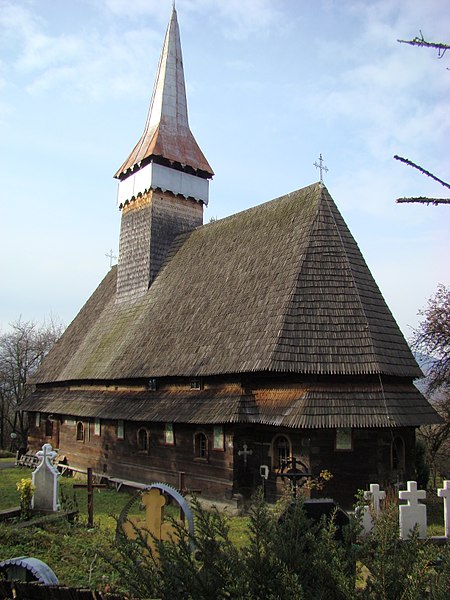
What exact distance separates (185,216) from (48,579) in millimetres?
19555

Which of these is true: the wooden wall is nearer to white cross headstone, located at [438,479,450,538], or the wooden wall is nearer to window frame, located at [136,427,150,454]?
window frame, located at [136,427,150,454]

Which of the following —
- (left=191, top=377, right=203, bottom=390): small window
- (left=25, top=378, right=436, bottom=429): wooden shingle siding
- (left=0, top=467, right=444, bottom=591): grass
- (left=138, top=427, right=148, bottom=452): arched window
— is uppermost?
(left=191, top=377, right=203, bottom=390): small window

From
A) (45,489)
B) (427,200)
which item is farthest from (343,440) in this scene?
(427,200)

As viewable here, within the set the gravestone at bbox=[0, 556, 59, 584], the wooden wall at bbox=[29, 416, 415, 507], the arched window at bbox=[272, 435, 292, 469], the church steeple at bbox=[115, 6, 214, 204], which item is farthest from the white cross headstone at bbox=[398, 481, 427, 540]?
the church steeple at bbox=[115, 6, 214, 204]

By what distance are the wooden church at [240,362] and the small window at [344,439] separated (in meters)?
0.02

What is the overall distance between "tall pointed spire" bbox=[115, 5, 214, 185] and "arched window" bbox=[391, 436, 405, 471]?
49.0 feet

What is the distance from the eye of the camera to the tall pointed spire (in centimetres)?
2377

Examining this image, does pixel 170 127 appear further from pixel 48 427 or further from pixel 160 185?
pixel 48 427

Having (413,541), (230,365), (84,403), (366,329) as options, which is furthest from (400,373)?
(84,403)

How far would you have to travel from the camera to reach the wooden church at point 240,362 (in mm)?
12969

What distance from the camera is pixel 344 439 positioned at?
12.8m

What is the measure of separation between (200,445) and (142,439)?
310cm

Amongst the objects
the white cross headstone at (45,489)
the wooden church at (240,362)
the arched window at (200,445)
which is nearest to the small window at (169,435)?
the wooden church at (240,362)

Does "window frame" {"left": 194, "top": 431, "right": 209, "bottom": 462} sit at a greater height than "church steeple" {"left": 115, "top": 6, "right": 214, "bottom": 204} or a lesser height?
lesser
